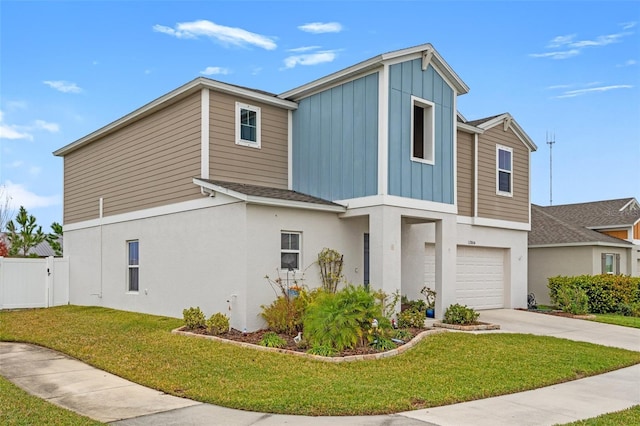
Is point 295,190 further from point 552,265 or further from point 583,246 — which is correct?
point 583,246

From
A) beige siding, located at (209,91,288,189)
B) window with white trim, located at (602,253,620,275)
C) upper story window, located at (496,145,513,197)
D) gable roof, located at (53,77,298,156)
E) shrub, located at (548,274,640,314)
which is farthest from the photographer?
window with white trim, located at (602,253,620,275)

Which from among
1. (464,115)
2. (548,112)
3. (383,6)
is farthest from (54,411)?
(548,112)

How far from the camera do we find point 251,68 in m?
16.7

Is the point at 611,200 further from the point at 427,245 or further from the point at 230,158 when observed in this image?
the point at 230,158

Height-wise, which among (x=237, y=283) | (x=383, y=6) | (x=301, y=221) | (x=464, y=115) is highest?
(x=383, y=6)

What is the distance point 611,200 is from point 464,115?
15.2 meters

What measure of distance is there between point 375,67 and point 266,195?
4172 millimetres

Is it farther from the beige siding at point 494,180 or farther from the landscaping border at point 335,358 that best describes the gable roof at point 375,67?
the landscaping border at point 335,358

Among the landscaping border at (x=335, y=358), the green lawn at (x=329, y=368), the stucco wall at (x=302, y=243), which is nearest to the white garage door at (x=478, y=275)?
the stucco wall at (x=302, y=243)

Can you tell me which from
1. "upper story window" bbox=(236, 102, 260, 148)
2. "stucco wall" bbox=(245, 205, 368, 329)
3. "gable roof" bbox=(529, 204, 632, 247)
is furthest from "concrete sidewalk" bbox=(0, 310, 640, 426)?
"gable roof" bbox=(529, 204, 632, 247)

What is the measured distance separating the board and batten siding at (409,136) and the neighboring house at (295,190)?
1.7 inches

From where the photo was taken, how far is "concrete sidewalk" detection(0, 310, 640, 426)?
6.89 m

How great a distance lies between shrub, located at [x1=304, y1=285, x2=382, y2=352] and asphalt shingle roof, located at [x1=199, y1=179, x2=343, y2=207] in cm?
342

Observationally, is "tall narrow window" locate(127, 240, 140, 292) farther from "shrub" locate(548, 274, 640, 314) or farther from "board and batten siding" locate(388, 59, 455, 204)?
"shrub" locate(548, 274, 640, 314)
